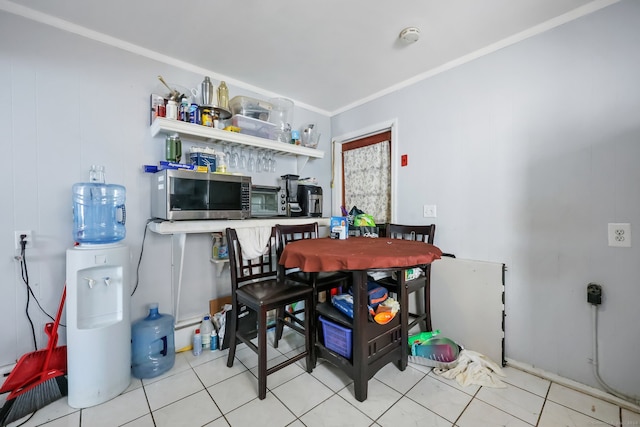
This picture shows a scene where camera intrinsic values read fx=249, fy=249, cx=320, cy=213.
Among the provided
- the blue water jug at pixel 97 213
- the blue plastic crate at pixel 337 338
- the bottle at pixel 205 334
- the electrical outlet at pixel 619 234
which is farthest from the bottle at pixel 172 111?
the electrical outlet at pixel 619 234

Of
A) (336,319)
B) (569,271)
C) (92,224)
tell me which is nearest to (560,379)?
(569,271)

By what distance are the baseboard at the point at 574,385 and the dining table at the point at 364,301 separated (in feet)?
2.78

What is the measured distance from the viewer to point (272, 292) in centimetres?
165

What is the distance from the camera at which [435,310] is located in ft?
7.24

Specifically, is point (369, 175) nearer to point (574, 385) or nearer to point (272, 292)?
point (272, 292)

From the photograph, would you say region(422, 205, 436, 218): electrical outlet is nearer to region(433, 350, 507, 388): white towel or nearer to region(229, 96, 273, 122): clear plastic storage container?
region(433, 350, 507, 388): white towel

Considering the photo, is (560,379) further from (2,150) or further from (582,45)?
(2,150)

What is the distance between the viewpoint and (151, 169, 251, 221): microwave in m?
1.78

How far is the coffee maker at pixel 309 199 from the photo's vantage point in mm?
2693

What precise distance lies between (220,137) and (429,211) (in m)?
2.02

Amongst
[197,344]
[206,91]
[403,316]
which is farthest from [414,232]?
[206,91]

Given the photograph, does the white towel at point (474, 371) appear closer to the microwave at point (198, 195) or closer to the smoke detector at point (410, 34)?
the microwave at point (198, 195)

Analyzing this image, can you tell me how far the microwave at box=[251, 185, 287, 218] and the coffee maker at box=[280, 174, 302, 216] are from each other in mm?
68

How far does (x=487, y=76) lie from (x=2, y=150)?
348 centimetres
